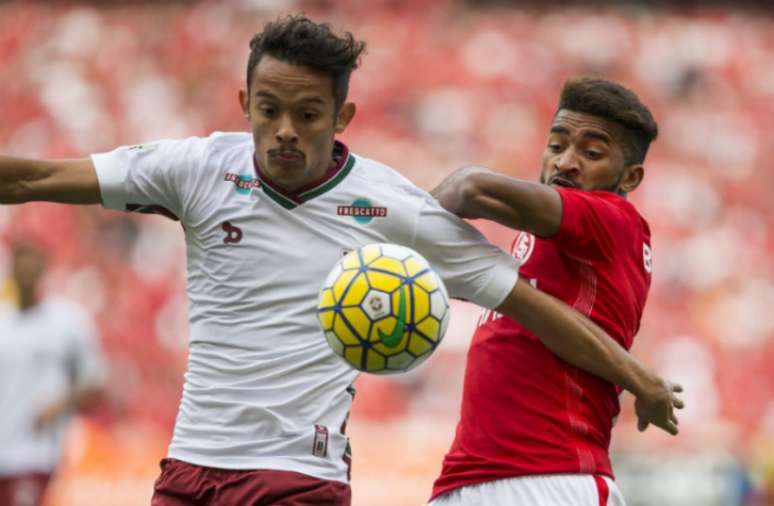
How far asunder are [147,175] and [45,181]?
301 mm

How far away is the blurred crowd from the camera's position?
1294 cm

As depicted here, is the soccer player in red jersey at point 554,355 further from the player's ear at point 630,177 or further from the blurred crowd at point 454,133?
the blurred crowd at point 454,133

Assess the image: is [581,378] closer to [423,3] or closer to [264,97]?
[264,97]

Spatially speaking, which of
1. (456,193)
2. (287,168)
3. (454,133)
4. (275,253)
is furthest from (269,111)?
(454,133)

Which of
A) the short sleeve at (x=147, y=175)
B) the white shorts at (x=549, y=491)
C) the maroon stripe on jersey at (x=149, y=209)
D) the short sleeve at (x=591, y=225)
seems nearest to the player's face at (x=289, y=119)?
the short sleeve at (x=147, y=175)

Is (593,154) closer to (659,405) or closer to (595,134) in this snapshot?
(595,134)

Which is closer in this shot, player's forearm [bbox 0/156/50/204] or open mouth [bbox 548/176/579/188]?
player's forearm [bbox 0/156/50/204]

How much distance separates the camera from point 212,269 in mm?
3996

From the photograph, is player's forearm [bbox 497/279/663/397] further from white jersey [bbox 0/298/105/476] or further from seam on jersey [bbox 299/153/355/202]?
white jersey [bbox 0/298/105/476]

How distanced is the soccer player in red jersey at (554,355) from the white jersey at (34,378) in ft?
14.9

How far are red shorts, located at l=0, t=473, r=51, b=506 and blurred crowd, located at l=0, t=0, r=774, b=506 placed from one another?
4.01 meters

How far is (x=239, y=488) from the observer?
378 cm

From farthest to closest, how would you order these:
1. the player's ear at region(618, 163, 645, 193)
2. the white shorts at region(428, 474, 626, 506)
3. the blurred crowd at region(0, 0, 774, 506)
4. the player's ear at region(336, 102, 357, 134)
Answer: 1. the blurred crowd at region(0, 0, 774, 506)
2. the player's ear at region(618, 163, 645, 193)
3. the white shorts at region(428, 474, 626, 506)
4. the player's ear at region(336, 102, 357, 134)

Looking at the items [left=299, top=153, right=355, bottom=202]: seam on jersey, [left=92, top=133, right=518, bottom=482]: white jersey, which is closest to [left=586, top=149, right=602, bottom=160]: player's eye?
[left=92, top=133, right=518, bottom=482]: white jersey
